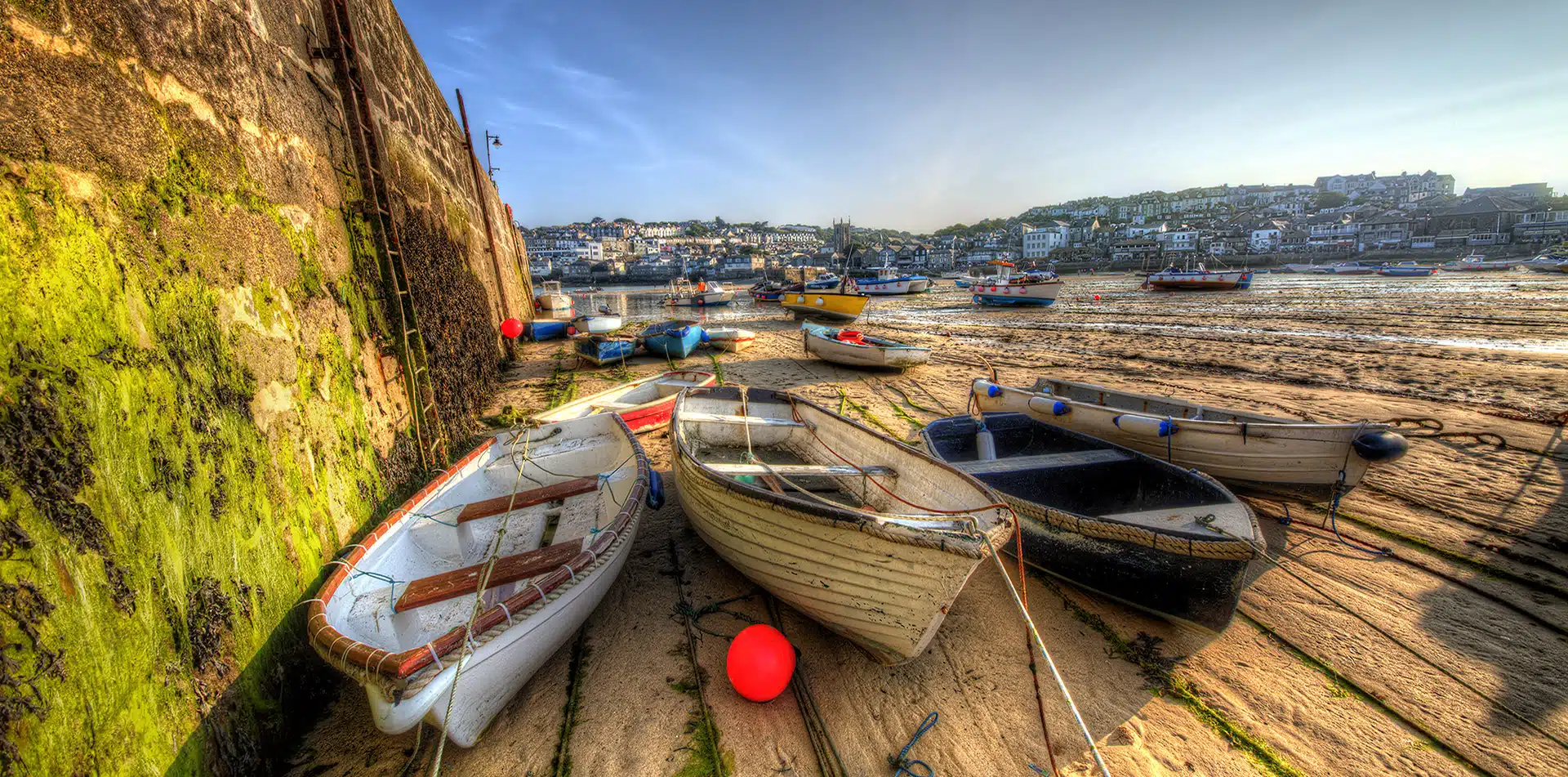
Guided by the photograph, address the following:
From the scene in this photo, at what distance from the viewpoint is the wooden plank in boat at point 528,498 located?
4.61 m


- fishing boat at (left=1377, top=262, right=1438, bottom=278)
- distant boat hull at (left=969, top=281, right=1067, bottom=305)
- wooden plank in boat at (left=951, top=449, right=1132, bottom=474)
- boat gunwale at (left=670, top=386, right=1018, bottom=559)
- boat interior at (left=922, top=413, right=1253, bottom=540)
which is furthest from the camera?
fishing boat at (left=1377, top=262, right=1438, bottom=278)

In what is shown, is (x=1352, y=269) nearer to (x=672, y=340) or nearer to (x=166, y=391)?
(x=672, y=340)

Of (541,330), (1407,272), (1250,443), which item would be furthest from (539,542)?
(1407,272)

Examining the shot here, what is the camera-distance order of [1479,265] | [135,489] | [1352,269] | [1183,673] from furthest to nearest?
[1352,269]
[1479,265]
[1183,673]
[135,489]

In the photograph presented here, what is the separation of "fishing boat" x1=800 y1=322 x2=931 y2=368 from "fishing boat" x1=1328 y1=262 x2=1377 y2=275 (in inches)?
2729

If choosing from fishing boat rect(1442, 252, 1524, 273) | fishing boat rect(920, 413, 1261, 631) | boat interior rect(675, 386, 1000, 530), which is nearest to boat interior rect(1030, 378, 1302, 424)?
fishing boat rect(920, 413, 1261, 631)

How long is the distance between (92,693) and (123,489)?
82cm

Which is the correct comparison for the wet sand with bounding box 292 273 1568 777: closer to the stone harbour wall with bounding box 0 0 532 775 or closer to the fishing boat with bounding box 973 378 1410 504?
the fishing boat with bounding box 973 378 1410 504

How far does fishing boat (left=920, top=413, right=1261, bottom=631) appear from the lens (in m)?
3.49

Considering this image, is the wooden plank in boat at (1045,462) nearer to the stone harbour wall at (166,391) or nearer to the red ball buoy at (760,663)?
the red ball buoy at (760,663)

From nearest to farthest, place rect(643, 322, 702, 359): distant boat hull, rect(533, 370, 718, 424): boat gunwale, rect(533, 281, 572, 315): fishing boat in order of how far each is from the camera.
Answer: rect(533, 370, 718, 424): boat gunwale → rect(643, 322, 702, 359): distant boat hull → rect(533, 281, 572, 315): fishing boat

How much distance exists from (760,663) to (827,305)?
1997 centimetres

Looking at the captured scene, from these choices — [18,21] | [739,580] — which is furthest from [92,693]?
[739,580]

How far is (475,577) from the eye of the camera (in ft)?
12.3
